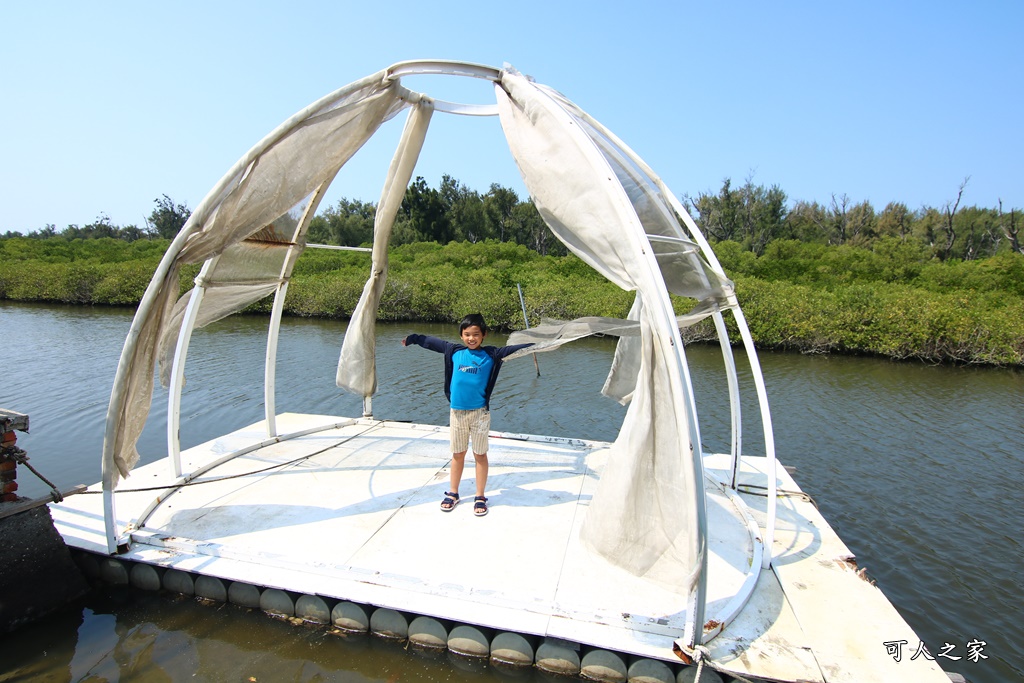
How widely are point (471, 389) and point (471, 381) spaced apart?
0.07m

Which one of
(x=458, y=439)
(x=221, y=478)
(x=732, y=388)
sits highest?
(x=732, y=388)

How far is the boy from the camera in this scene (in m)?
4.57

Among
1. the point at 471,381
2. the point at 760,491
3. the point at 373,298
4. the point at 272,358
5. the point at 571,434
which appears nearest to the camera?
the point at 471,381

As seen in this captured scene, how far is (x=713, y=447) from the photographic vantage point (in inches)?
345

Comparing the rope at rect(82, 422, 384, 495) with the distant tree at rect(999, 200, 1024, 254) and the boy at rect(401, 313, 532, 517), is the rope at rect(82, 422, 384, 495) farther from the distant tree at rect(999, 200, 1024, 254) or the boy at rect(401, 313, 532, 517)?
the distant tree at rect(999, 200, 1024, 254)

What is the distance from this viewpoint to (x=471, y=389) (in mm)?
4578

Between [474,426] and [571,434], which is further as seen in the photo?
[571,434]

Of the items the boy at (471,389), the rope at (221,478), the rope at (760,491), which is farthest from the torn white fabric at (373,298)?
the rope at (760,491)

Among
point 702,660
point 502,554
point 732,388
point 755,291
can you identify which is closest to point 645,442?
point 702,660

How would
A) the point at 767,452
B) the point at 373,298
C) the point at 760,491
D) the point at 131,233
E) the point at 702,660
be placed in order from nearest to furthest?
1. the point at 702,660
2. the point at 767,452
3. the point at 760,491
4. the point at 373,298
5. the point at 131,233

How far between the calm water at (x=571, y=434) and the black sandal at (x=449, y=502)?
1204 millimetres

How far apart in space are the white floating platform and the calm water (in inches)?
15.2

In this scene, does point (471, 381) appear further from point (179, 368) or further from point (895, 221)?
point (895, 221)

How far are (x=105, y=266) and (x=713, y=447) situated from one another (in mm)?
32892
